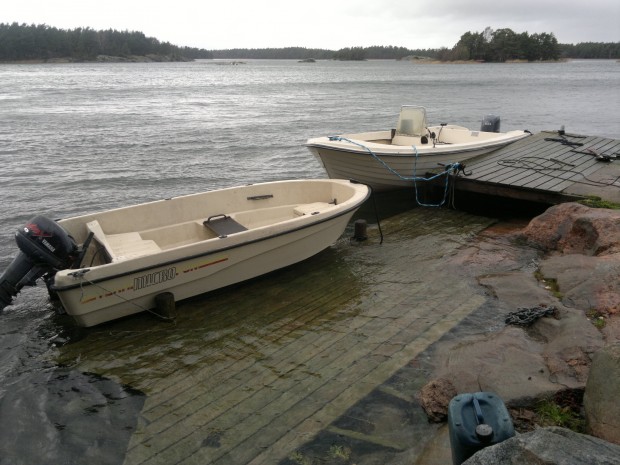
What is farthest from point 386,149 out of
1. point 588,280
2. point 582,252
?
point 588,280

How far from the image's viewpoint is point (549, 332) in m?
4.91

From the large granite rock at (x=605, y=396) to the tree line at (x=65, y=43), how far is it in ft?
439

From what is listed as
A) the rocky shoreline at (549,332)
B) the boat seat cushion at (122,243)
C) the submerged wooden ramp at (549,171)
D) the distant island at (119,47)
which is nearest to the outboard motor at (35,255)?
the boat seat cushion at (122,243)

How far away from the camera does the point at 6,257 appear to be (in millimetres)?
8992

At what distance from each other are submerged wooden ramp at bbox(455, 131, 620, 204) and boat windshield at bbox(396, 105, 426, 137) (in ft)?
5.02

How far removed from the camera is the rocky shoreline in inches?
143

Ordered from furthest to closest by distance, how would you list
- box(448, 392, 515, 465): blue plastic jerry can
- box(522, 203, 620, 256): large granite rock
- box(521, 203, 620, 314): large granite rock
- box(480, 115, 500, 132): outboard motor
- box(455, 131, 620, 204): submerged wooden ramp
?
box(480, 115, 500, 132): outboard motor
box(455, 131, 620, 204): submerged wooden ramp
box(522, 203, 620, 256): large granite rock
box(521, 203, 620, 314): large granite rock
box(448, 392, 515, 465): blue plastic jerry can

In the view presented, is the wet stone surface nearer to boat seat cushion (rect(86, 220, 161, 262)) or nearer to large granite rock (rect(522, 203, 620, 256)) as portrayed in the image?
boat seat cushion (rect(86, 220, 161, 262))

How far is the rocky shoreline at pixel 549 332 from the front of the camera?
3.63 m

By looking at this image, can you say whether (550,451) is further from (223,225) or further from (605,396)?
(223,225)

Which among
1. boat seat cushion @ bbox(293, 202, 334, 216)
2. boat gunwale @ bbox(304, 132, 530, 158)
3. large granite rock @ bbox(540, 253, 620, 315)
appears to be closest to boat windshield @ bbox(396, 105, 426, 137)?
boat gunwale @ bbox(304, 132, 530, 158)

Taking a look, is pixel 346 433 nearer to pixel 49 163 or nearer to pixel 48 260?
pixel 48 260

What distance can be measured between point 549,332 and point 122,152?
56.5ft

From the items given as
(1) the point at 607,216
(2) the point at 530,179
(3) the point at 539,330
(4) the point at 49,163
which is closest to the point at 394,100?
(4) the point at 49,163
